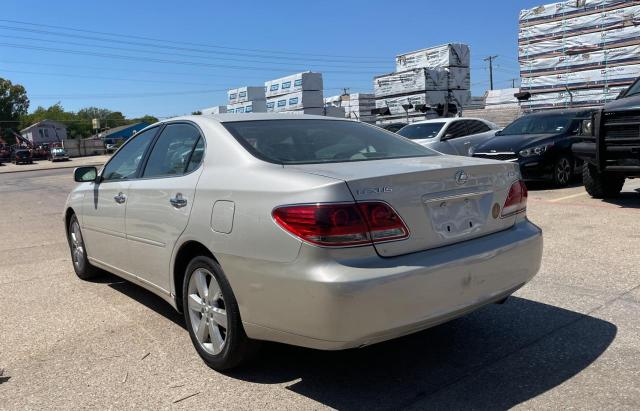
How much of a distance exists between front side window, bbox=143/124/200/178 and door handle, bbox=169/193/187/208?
0.68 ft

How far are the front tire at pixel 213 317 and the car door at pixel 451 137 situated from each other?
10324 millimetres

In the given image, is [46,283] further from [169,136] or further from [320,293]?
[320,293]

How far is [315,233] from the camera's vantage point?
2.72 m

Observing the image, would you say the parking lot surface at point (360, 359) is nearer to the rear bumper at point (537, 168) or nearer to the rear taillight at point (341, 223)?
the rear taillight at point (341, 223)

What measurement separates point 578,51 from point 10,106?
10288cm

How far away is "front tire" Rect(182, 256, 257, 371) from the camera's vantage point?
3.17 metres

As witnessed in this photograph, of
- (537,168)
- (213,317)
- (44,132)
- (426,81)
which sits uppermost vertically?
(44,132)

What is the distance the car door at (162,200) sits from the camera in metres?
3.64

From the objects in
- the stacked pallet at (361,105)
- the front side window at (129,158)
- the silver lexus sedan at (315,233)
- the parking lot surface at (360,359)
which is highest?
the stacked pallet at (361,105)

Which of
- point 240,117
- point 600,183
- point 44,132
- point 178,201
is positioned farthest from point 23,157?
point 178,201

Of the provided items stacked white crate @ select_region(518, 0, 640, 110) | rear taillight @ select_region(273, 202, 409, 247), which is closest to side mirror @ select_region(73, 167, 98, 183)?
rear taillight @ select_region(273, 202, 409, 247)

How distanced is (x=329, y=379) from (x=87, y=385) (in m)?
1.39

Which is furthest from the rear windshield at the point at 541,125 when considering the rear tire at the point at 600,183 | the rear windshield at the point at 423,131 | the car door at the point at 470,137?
the rear tire at the point at 600,183

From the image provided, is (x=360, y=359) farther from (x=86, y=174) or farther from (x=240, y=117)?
(x=86, y=174)
